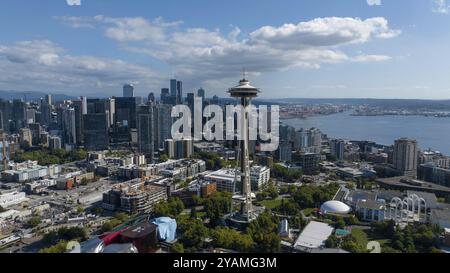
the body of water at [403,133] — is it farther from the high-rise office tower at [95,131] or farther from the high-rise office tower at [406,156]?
the high-rise office tower at [95,131]

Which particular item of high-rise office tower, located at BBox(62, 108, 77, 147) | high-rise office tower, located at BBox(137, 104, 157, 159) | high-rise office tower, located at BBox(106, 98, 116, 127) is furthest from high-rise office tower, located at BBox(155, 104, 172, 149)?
high-rise office tower, located at BBox(106, 98, 116, 127)

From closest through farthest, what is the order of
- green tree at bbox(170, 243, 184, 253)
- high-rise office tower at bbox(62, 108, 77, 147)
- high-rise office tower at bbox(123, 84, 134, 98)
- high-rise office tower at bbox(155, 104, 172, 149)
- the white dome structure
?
1. green tree at bbox(170, 243, 184, 253)
2. the white dome structure
3. high-rise office tower at bbox(155, 104, 172, 149)
4. high-rise office tower at bbox(62, 108, 77, 147)
5. high-rise office tower at bbox(123, 84, 134, 98)

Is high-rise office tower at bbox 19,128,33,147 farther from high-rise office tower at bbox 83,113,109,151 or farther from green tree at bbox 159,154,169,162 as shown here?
green tree at bbox 159,154,169,162

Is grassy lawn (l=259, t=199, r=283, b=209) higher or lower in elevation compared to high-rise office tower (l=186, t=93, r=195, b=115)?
lower

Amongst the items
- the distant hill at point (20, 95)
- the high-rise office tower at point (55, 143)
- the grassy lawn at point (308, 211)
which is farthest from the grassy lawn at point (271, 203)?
the distant hill at point (20, 95)

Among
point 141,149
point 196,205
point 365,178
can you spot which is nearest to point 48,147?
point 141,149

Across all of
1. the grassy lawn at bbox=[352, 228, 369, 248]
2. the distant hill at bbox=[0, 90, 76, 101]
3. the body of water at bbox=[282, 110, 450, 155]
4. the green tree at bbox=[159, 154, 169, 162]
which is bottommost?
the grassy lawn at bbox=[352, 228, 369, 248]
